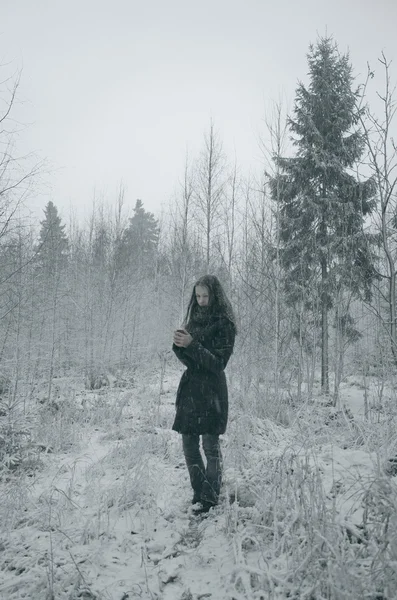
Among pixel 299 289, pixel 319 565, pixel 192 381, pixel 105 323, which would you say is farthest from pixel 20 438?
pixel 105 323

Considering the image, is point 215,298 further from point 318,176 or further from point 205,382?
point 318,176

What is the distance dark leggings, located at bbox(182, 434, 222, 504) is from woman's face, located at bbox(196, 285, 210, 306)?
1.19m

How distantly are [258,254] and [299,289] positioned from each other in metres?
2.08

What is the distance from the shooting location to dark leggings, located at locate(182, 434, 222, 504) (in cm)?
303

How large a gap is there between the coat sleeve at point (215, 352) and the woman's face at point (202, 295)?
33cm

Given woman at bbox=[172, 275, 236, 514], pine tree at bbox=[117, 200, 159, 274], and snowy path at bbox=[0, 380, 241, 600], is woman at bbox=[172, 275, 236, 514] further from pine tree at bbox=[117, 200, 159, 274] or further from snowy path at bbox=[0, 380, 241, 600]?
pine tree at bbox=[117, 200, 159, 274]

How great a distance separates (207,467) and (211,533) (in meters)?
0.48

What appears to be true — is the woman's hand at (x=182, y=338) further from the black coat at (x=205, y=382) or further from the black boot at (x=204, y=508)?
the black boot at (x=204, y=508)

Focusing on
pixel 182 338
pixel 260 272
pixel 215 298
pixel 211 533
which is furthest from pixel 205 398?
pixel 260 272

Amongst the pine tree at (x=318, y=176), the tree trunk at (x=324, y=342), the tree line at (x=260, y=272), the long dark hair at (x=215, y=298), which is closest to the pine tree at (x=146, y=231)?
the tree line at (x=260, y=272)

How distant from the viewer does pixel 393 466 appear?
Answer: 3148mm

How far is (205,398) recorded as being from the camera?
9.95ft

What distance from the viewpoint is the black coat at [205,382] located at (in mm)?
2992

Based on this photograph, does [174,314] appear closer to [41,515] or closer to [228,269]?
[228,269]
